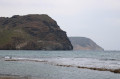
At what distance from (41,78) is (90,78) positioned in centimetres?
890

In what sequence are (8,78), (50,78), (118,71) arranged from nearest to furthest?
(8,78), (50,78), (118,71)

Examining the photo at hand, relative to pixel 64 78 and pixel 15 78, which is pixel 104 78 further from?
pixel 15 78

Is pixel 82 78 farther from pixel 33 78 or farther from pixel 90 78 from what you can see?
pixel 33 78

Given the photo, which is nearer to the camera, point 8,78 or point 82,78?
point 8,78

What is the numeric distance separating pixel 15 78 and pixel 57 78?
24.2 ft

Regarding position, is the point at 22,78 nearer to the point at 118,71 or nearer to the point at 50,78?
the point at 50,78

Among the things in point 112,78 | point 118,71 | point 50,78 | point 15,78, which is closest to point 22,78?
point 15,78

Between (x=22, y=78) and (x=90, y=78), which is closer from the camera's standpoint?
(x=22, y=78)

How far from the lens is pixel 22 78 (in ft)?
136

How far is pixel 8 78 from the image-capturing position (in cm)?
4050

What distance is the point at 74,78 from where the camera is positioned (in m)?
44.8

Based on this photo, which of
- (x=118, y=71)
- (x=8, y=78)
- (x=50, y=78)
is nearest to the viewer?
(x=8, y=78)

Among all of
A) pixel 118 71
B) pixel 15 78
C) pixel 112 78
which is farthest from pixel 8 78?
pixel 118 71

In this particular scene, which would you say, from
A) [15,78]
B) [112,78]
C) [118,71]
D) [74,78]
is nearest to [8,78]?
[15,78]
